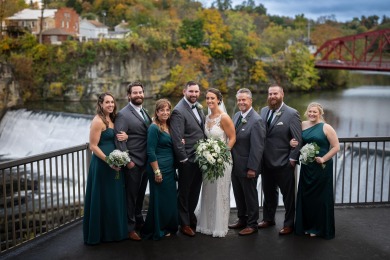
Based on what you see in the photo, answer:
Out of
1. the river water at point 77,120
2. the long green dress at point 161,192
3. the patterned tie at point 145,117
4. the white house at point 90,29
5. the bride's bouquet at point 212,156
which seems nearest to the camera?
the bride's bouquet at point 212,156

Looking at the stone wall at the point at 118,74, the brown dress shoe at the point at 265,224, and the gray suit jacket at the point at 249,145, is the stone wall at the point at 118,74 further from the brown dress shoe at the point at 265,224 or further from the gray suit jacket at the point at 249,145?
the gray suit jacket at the point at 249,145

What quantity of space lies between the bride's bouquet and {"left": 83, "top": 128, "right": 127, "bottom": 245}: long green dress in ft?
2.77

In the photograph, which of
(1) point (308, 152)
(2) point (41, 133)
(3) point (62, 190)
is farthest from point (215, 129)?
(2) point (41, 133)

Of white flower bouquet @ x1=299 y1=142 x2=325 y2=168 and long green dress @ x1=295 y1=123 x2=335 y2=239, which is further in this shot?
long green dress @ x1=295 y1=123 x2=335 y2=239

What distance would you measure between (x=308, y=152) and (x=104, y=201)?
2118 millimetres

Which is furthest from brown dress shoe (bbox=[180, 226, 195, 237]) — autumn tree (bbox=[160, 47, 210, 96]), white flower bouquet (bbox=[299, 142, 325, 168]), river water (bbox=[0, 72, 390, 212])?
autumn tree (bbox=[160, 47, 210, 96])

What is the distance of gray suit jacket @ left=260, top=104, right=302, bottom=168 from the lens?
474 centimetres

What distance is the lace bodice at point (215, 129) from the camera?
186 inches

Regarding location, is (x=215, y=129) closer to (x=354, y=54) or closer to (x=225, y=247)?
(x=225, y=247)

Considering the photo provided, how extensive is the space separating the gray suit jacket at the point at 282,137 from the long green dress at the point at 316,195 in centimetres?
15

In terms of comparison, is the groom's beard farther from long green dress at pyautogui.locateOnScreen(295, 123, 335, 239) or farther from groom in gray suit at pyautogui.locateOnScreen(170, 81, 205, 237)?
long green dress at pyautogui.locateOnScreen(295, 123, 335, 239)

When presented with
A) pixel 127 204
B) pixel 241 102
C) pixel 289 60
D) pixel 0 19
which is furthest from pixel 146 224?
pixel 289 60

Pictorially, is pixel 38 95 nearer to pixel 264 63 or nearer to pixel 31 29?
pixel 31 29

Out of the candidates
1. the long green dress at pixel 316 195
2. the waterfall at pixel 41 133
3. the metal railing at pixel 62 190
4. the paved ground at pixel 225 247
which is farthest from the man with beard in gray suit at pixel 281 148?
the waterfall at pixel 41 133
